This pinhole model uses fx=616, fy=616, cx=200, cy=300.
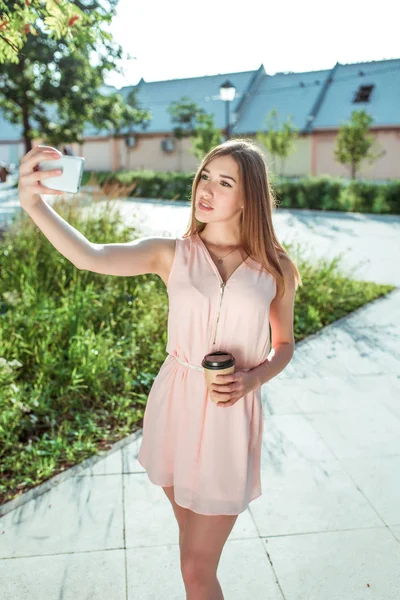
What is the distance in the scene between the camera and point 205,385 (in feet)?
7.31

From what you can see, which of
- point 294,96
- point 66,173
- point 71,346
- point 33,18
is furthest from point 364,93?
point 66,173

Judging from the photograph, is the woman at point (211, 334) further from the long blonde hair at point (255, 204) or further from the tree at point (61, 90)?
the tree at point (61, 90)

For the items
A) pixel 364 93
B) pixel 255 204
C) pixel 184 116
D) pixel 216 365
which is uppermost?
pixel 364 93

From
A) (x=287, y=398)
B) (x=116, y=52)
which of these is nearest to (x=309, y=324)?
(x=287, y=398)

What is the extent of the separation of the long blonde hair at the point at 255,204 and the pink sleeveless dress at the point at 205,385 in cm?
5

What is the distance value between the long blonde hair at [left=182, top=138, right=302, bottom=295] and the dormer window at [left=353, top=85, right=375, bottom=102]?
3360cm

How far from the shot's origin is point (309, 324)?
7.24 m

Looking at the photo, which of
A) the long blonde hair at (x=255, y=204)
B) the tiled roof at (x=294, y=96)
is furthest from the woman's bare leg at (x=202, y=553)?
Result: the tiled roof at (x=294, y=96)

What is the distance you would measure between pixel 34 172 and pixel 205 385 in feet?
3.08

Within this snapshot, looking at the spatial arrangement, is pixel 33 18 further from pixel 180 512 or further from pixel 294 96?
pixel 294 96

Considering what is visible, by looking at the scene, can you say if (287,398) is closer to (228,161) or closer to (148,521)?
(148,521)

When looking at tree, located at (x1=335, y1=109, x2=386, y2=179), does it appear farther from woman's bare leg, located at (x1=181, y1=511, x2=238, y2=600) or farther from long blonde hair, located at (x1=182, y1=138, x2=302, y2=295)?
woman's bare leg, located at (x1=181, y1=511, x2=238, y2=600)

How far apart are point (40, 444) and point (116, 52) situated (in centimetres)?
1229

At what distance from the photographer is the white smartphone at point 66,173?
1.90 metres
